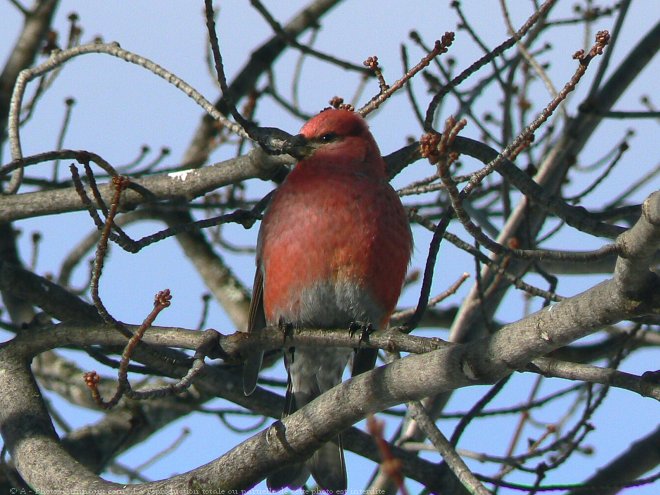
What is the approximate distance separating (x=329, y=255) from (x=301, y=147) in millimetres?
625

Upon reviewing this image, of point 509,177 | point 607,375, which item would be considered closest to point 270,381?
point 509,177

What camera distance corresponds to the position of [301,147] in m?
4.80

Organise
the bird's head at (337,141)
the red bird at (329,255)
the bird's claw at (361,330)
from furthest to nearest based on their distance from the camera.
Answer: the bird's head at (337,141), the red bird at (329,255), the bird's claw at (361,330)

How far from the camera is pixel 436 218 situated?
6.00 m

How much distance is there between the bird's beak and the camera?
4527 mm

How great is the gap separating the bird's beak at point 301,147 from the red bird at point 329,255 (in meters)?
0.01

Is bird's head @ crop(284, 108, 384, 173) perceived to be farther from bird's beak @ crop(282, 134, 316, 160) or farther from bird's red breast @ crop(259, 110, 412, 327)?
bird's red breast @ crop(259, 110, 412, 327)

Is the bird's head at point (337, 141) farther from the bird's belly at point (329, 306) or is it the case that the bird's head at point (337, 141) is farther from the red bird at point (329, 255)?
the bird's belly at point (329, 306)

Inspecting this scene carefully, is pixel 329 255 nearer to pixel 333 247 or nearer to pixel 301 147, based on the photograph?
pixel 333 247

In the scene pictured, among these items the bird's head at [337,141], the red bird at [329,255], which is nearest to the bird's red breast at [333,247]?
the red bird at [329,255]

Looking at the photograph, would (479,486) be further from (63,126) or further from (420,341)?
(63,126)

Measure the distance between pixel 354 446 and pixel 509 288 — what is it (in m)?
1.64

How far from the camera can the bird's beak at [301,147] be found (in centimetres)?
453

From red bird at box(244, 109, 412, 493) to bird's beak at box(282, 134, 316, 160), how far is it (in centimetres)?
1
